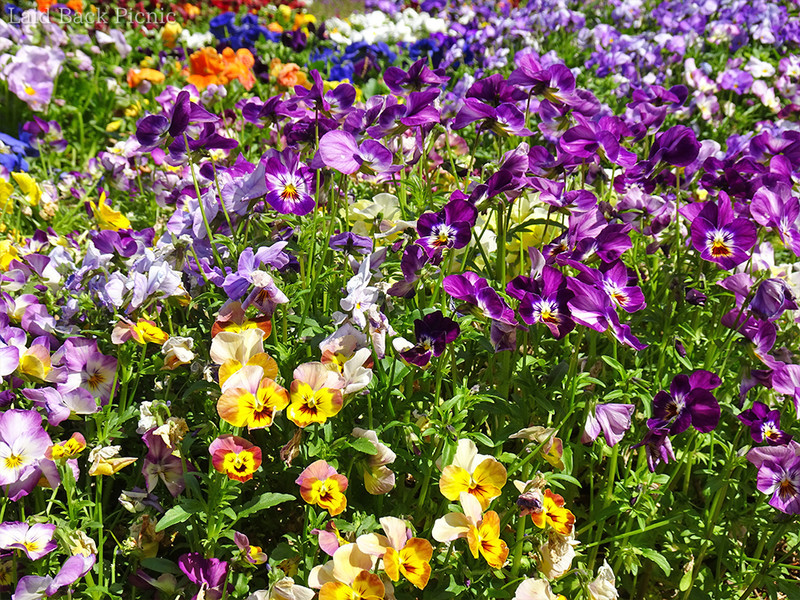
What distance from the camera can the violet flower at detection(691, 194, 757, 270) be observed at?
6.03 ft

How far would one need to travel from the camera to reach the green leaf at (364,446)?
1615mm

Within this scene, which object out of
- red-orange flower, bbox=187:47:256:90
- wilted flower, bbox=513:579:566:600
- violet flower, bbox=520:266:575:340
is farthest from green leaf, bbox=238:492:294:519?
red-orange flower, bbox=187:47:256:90

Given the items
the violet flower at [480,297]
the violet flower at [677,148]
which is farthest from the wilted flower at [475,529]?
the violet flower at [677,148]

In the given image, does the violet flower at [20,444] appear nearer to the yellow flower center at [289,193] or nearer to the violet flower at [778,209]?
the yellow flower center at [289,193]

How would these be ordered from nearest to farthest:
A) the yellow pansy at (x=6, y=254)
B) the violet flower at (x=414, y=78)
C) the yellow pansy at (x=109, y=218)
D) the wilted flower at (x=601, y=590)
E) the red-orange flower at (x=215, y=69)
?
the wilted flower at (x=601, y=590) < the violet flower at (x=414, y=78) < the yellow pansy at (x=6, y=254) < the yellow pansy at (x=109, y=218) < the red-orange flower at (x=215, y=69)

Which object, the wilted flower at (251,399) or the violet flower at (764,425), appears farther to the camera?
the violet flower at (764,425)

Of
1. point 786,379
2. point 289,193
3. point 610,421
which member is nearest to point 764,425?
point 786,379

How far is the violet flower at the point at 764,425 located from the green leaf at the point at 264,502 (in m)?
1.04

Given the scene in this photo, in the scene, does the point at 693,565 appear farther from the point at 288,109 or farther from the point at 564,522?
the point at 288,109

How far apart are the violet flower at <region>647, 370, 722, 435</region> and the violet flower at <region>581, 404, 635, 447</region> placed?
5 cm

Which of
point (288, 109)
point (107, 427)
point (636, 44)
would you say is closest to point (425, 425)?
point (107, 427)

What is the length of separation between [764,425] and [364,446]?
0.91 meters

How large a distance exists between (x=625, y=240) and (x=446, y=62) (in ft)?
13.4

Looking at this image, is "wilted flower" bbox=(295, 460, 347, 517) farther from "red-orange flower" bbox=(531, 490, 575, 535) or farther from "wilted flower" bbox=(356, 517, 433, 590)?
"red-orange flower" bbox=(531, 490, 575, 535)
